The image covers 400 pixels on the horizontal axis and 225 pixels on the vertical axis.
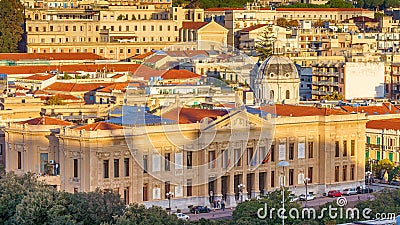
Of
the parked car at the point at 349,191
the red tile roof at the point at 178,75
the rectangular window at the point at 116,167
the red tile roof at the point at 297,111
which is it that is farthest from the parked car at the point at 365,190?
the red tile roof at the point at 178,75

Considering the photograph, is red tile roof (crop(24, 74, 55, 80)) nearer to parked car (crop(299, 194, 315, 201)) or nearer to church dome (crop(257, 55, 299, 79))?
church dome (crop(257, 55, 299, 79))

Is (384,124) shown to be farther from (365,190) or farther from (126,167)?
(126,167)

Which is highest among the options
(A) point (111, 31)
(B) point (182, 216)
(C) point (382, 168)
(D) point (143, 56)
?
(A) point (111, 31)

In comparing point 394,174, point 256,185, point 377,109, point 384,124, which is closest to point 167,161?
point 256,185

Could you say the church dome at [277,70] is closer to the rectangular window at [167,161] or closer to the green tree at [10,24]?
the rectangular window at [167,161]

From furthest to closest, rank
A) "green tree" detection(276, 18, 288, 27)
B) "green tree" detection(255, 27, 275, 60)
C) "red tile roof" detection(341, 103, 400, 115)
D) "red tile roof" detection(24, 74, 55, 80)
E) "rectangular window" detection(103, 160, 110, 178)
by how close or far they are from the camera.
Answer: "green tree" detection(276, 18, 288, 27), "green tree" detection(255, 27, 275, 60), "red tile roof" detection(24, 74, 55, 80), "red tile roof" detection(341, 103, 400, 115), "rectangular window" detection(103, 160, 110, 178)

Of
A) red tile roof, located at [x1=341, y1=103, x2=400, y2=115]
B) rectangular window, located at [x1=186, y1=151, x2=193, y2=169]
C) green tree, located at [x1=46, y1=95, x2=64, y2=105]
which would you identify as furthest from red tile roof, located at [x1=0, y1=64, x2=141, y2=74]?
rectangular window, located at [x1=186, y1=151, x2=193, y2=169]
